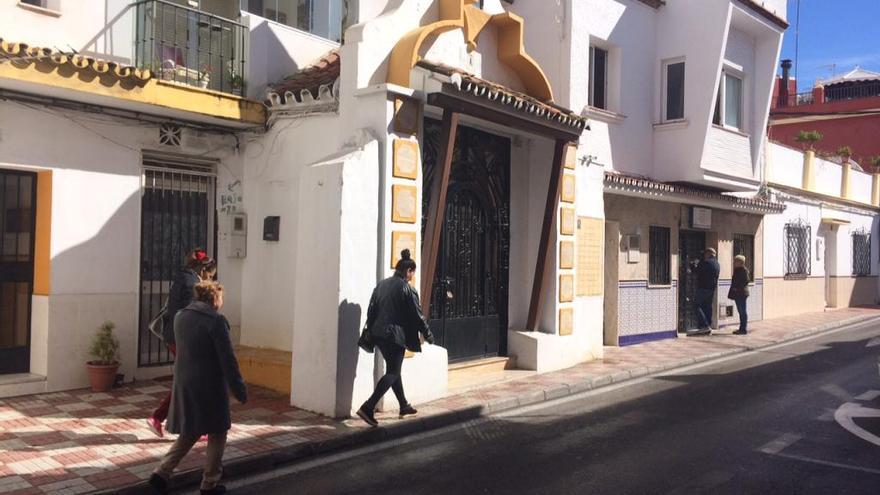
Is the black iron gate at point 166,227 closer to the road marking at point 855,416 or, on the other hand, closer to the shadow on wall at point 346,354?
the shadow on wall at point 346,354

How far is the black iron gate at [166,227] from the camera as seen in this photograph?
934 cm

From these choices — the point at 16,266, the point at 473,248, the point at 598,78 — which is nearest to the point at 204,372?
the point at 16,266

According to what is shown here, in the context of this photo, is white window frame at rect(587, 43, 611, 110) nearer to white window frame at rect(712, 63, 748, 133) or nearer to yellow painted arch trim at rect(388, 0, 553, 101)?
Result: white window frame at rect(712, 63, 748, 133)

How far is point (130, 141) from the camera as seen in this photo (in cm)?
903

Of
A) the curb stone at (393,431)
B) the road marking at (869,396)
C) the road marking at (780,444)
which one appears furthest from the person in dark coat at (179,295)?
the road marking at (869,396)

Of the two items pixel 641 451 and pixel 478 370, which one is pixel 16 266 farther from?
pixel 641 451

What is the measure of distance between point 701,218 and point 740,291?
190cm

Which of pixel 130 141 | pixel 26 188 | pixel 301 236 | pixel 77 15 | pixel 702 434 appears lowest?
pixel 702 434

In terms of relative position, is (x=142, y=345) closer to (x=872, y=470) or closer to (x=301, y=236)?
(x=301, y=236)

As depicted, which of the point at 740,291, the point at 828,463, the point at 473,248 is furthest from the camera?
the point at 740,291

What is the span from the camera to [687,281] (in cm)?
1609

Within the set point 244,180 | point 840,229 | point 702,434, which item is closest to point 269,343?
point 244,180

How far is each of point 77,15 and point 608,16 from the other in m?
9.38

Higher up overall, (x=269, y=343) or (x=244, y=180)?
(x=244, y=180)
